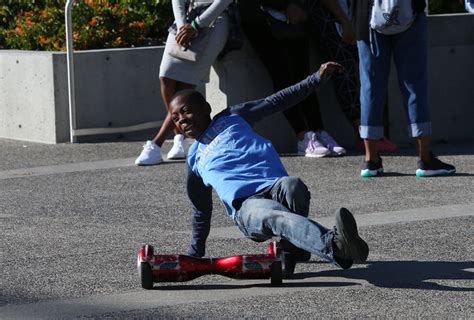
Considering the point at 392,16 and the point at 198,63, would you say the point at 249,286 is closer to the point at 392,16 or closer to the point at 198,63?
the point at 392,16

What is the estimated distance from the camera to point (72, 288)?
611cm

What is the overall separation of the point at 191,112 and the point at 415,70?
3087mm

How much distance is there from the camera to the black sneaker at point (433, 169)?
929 centimetres

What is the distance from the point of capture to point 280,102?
21.4ft

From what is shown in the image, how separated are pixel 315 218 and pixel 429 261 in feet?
4.79

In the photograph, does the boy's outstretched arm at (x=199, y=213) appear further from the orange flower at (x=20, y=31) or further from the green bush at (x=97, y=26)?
the orange flower at (x=20, y=31)

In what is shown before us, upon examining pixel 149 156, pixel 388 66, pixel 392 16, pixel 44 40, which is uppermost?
pixel 392 16

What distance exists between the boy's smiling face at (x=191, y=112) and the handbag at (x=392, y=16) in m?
2.79

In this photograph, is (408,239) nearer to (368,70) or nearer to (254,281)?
(254,281)

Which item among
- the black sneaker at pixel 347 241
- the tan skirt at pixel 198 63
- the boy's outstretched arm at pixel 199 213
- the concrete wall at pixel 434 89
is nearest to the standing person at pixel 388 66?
the tan skirt at pixel 198 63

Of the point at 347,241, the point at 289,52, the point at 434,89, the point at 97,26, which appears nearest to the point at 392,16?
the point at 289,52

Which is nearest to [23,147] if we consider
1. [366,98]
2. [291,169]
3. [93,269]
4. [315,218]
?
[291,169]

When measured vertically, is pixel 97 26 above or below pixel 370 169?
above

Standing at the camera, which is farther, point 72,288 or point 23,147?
point 23,147
